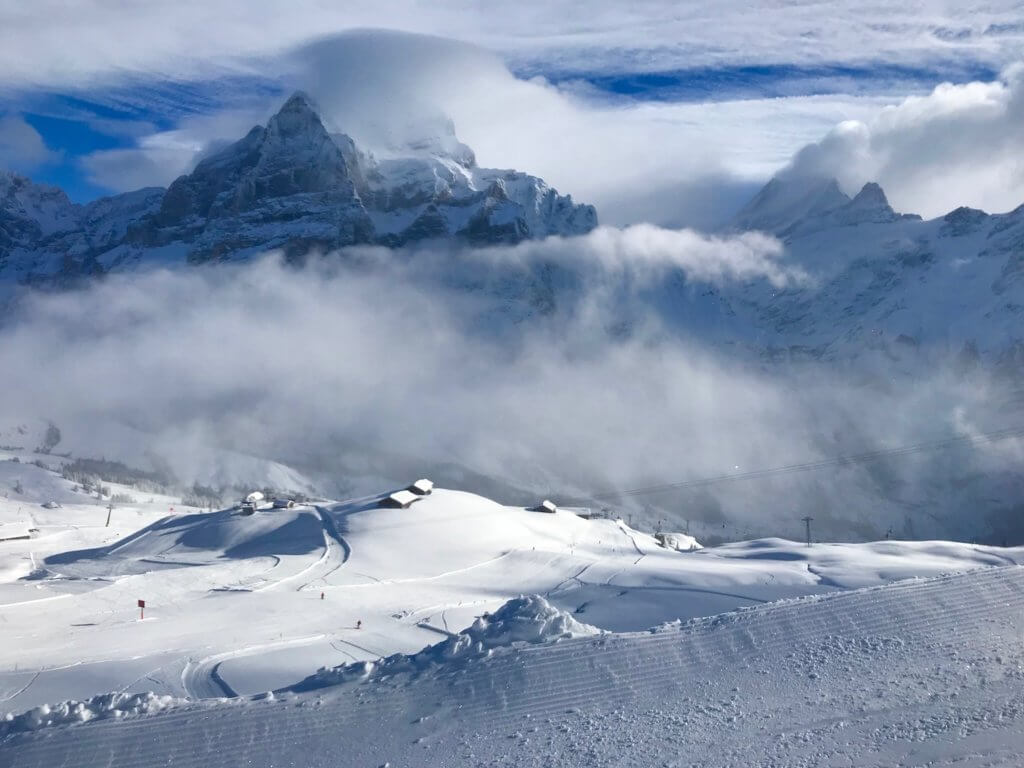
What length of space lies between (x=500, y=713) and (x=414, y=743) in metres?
1.35

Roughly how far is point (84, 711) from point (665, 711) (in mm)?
8329

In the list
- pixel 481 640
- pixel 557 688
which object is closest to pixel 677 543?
pixel 481 640

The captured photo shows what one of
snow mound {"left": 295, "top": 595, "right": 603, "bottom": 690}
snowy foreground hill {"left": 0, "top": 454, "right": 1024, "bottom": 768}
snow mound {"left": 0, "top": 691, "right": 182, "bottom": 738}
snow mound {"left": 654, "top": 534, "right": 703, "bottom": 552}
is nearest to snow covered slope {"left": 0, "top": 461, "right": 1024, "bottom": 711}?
snowy foreground hill {"left": 0, "top": 454, "right": 1024, "bottom": 768}

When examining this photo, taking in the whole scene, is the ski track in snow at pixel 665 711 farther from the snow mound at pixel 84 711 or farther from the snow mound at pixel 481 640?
→ the snow mound at pixel 481 640

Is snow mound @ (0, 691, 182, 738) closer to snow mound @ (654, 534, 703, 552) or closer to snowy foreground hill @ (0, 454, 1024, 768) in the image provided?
snowy foreground hill @ (0, 454, 1024, 768)

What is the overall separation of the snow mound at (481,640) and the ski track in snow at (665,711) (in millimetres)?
410

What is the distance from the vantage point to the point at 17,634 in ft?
99.1

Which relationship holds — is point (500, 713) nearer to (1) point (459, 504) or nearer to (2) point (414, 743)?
(2) point (414, 743)

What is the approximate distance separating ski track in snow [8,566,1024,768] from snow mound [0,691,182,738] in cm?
25

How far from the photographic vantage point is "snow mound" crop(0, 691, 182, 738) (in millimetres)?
13156

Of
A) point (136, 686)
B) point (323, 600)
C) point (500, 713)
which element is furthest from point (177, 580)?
point (500, 713)

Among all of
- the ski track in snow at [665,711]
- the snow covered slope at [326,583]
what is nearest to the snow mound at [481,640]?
the ski track in snow at [665,711]

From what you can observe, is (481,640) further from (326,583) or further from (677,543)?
(677,543)

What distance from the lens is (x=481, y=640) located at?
15.6 metres
